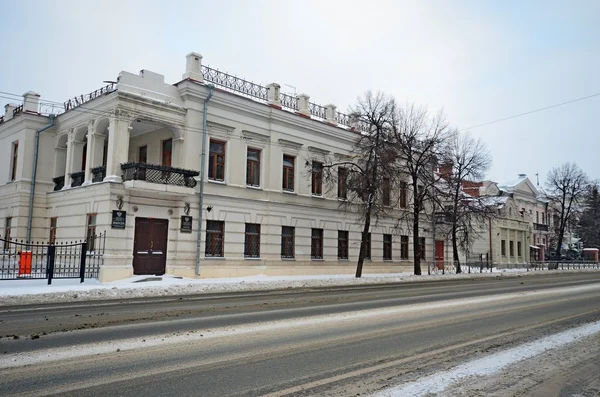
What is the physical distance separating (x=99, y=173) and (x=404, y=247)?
73.0ft

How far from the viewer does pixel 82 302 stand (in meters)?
13.6

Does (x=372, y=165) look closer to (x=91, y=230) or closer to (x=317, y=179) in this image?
(x=317, y=179)

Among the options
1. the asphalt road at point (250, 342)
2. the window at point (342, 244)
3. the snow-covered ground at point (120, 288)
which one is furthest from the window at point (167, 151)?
the asphalt road at point (250, 342)

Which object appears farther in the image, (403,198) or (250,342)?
(403,198)

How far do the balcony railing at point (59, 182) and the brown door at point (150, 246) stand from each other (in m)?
6.73

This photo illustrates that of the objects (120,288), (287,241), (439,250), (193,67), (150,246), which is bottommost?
(120,288)

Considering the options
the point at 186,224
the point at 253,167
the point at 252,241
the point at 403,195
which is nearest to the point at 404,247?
the point at 403,195

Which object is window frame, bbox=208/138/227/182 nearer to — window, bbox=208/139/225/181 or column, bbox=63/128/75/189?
window, bbox=208/139/225/181

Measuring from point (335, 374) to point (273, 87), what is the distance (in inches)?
916

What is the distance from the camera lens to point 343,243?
30.7 m

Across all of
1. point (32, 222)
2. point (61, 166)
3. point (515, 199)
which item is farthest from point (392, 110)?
point (515, 199)

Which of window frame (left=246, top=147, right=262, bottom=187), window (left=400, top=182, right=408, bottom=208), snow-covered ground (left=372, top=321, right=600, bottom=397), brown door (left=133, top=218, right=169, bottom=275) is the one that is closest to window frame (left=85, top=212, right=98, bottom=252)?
brown door (left=133, top=218, right=169, bottom=275)

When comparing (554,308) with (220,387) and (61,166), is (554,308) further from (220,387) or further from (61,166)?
(61,166)

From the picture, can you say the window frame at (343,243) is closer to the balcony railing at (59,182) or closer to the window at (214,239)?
the window at (214,239)
